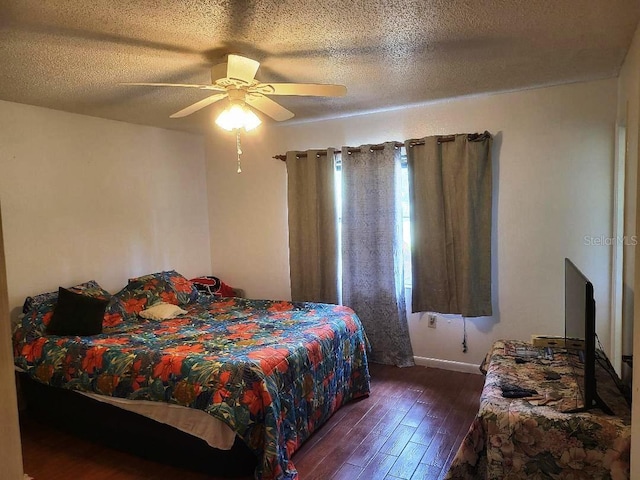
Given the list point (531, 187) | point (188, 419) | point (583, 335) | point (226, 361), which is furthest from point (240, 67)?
point (531, 187)

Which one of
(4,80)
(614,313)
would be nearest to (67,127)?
(4,80)

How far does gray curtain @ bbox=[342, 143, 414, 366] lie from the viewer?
3.94 metres

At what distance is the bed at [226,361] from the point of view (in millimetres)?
2279

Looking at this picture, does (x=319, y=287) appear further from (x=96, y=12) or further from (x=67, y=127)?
(x=96, y=12)

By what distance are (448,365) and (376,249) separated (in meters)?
1.21

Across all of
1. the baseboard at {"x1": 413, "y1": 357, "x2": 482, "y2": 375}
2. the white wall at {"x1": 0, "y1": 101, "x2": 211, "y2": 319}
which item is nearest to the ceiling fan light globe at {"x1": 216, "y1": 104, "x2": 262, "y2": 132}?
the white wall at {"x1": 0, "y1": 101, "x2": 211, "y2": 319}

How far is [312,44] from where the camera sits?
2.34 m

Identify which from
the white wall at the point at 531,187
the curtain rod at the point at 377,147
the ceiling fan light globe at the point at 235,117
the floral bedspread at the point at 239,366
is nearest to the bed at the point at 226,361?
the floral bedspread at the point at 239,366

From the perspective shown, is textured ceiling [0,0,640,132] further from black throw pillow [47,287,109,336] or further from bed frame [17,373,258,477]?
bed frame [17,373,258,477]

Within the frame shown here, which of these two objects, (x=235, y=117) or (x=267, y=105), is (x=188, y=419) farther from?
(x=267, y=105)

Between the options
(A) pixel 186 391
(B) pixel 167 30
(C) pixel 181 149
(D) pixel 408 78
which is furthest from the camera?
(C) pixel 181 149

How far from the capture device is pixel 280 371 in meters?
2.48

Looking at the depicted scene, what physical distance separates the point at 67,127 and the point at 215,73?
203cm

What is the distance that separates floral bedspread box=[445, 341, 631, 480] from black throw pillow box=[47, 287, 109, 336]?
2533mm
